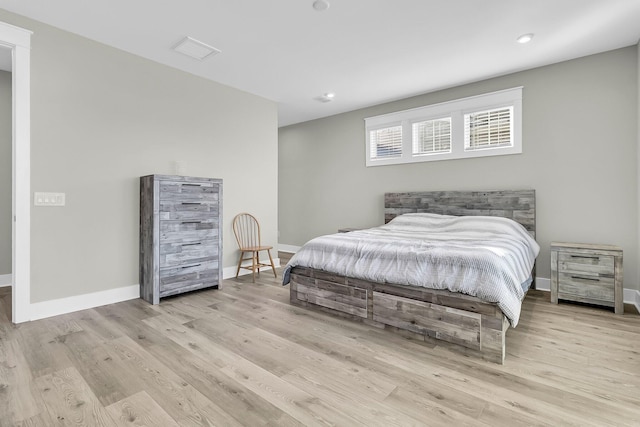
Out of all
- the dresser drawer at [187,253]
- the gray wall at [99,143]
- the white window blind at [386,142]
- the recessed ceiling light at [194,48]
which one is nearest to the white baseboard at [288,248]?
the white window blind at [386,142]

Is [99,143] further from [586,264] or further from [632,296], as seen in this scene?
[632,296]

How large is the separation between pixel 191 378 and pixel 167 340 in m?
0.64

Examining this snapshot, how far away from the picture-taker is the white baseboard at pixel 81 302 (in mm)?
2777

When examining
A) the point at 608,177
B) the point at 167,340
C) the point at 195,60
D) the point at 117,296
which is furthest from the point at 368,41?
the point at 117,296

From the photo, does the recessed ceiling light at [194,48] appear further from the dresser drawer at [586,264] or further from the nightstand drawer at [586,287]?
the nightstand drawer at [586,287]

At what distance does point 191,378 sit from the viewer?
6.02ft

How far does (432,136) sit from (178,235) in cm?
358

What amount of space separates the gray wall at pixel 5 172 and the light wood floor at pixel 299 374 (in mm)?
1714

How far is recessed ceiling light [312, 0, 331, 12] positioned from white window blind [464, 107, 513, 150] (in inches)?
100

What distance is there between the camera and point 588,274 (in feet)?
9.86

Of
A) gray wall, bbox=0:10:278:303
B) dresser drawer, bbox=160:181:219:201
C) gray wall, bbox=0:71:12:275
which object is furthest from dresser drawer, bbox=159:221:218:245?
gray wall, bbox=0:71:12:275

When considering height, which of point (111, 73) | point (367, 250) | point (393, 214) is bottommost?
point (367, 250)

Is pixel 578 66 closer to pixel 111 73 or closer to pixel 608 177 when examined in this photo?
pixel 608 177

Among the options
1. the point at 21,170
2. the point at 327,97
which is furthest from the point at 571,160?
the point at 21,170
